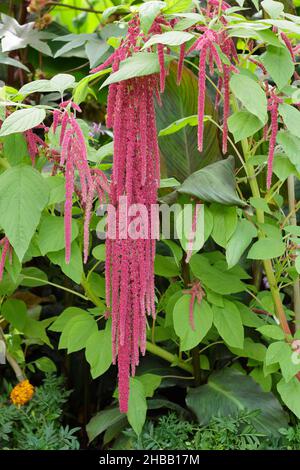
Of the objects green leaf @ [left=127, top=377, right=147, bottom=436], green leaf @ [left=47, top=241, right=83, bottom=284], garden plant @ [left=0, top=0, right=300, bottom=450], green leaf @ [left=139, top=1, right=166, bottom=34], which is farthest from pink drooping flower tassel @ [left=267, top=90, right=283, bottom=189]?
green leaf @ [left=127, top=377, right=147, bottom=436]

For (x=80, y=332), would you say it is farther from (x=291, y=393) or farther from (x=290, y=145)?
(x=290, y=145)

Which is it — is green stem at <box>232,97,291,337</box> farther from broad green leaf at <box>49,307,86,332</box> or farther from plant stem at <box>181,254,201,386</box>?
broad green leaf at <box>49,307,86,332</box>

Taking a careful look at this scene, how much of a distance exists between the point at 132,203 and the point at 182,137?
15.2 inches

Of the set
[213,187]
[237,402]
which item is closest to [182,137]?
[213,187]

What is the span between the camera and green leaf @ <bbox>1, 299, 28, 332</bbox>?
4.70 feet

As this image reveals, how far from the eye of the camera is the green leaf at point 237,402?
51.6 inches

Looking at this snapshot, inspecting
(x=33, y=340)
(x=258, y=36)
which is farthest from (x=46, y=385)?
(x=258, y=36)

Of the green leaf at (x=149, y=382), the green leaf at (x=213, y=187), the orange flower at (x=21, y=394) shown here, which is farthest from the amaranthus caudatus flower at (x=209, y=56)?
the orange flower at (x=21, y=394)

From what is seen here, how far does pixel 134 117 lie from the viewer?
0.99m

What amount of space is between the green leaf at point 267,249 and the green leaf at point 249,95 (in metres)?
0.25

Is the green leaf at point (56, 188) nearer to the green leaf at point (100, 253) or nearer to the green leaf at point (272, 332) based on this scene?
the green leaf at point (100, 253)

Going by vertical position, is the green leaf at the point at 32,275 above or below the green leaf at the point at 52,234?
below

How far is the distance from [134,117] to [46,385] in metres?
0.70

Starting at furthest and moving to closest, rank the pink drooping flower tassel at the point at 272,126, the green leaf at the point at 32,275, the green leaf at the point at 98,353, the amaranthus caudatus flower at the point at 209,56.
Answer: the green leaf at the point at 32,275, the green leaf at the point at 98,353, the pink drooping flower tassel at the point at 272,126, the amaranthus caudatus flower at the point at 209,56
